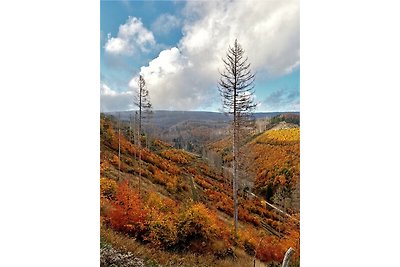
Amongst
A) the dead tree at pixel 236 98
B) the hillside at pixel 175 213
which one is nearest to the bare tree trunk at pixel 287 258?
the hillside at pixel 175 213

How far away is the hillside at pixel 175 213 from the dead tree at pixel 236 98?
0.55 feet

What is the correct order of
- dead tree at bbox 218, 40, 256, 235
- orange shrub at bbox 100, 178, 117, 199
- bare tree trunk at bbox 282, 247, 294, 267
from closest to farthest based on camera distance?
bare tree trunk at bbox 282, 247, 294, 267 < dead tree at bbox 218, 40, 256, 235 < orange shrub at bbox 100, 178, 117, 199

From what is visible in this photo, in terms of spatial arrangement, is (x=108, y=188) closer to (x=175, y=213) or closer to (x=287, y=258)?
(x=175, y=213)

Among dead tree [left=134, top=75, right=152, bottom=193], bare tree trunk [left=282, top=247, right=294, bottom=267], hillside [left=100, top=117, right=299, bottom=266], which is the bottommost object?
bare tree trunk [left=282, top=247, right=294, bottom=267]

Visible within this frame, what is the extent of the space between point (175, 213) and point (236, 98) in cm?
121

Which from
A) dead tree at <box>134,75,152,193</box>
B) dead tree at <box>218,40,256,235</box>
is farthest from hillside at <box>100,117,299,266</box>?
dead tree at <box>134,75,152,193</box>

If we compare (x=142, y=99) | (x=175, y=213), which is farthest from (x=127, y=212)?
(x=142, y=99)

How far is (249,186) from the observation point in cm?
485

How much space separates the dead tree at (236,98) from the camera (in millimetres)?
4785

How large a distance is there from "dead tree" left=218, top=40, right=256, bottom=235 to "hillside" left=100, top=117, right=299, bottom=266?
168 millimetres

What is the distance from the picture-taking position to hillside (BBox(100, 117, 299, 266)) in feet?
15.5

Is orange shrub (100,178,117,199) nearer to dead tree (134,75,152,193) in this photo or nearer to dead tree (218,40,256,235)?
dead tree (134,75,152,193)
